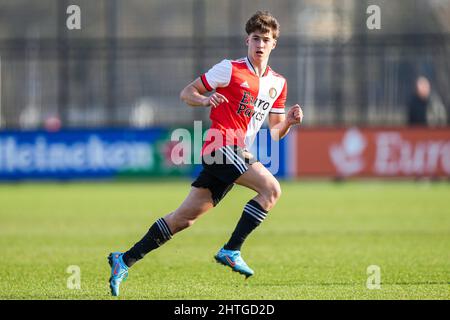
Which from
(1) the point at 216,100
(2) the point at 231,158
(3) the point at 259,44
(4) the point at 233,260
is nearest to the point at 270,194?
(2) the point at 231,158

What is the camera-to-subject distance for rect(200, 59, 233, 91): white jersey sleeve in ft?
27.6

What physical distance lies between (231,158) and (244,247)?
409cm

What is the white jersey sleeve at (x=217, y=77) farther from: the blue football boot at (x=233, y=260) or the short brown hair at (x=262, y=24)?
the blue football boot at (x=233, y=260)

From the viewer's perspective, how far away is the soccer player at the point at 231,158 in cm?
842

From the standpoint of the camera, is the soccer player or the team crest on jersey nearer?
the soccer player

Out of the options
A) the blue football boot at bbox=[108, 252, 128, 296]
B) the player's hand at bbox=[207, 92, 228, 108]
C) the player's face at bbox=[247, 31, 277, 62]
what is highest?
the player's face at bbox=[247, 31, 277, 62]

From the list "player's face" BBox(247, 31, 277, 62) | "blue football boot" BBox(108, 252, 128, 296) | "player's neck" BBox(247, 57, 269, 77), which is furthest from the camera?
"player's neck" BBox(247, 57, 269, 77)

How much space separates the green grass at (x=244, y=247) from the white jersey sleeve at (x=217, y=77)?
5.99ft

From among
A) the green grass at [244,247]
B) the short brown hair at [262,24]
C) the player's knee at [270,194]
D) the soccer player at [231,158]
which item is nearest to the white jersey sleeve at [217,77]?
the soccer player at [231,158]

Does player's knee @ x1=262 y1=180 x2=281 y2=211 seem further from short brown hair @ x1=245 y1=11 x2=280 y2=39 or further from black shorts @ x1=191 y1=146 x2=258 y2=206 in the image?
short brown hair @ x1=245 y1=11 x2=280 y2=39

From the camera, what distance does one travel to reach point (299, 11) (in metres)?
28.2

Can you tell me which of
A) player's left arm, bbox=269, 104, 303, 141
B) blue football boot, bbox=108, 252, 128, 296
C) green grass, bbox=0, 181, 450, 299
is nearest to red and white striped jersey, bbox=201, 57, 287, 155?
player's left arm, bbox=269, 104, 303, 141

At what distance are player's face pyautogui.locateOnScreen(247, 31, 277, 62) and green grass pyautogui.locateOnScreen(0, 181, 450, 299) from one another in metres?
2.09

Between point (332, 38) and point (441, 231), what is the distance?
551 inches
